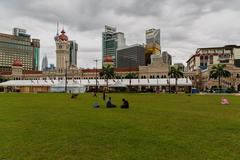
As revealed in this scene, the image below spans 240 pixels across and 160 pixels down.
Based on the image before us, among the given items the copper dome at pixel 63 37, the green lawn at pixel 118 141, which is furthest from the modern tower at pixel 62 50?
the green lawn at pixel 118 141

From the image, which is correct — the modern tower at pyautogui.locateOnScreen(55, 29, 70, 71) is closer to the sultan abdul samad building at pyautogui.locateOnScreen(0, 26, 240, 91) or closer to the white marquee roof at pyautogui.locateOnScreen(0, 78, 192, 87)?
the sultan abdul samad building at pyautogui.locateOnScreen(0, 26, 240, 91)

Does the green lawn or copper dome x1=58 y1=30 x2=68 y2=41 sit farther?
copper dome x1=58 y1=30 x2=68 y2=41

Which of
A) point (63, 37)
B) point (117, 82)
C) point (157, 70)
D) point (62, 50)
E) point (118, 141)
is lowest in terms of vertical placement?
point (118, 141)

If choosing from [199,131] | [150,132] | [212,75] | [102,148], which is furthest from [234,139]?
[212,75]

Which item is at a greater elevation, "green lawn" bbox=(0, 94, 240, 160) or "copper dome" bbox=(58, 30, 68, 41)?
"copper dome" bbox=(58, 30, 68, 41)

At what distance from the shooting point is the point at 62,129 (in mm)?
15133

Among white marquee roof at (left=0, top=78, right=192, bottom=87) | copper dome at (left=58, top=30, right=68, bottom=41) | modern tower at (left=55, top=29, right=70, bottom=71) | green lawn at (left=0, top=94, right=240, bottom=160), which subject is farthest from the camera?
copper dome at (left=58, top=30, right=68, bottom=41)

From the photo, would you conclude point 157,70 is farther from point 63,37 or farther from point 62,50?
point 63,37

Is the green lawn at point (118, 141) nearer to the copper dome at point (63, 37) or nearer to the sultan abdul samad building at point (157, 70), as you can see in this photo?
the sultan abdul samad building at point (157, 70)

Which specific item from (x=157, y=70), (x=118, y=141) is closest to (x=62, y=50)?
(x=157, y=70)

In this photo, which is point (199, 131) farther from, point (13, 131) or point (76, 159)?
point (13, 131)

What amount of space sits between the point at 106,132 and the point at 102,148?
3398mm

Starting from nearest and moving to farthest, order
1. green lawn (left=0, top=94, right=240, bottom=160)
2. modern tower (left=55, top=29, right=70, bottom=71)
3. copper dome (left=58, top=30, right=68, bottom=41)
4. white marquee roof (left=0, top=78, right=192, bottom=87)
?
green lawn (left=0, top=94, right=240, bottom=160) → white marquee roof (left=0, top=78, right=192, bottom=87) → modern tower (left=55, top=29, right=70, bottom=71) → copper dome (left=58, top=30, right=68, bottom=41)

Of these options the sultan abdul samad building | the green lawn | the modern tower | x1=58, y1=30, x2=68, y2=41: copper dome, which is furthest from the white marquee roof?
the green lawn
